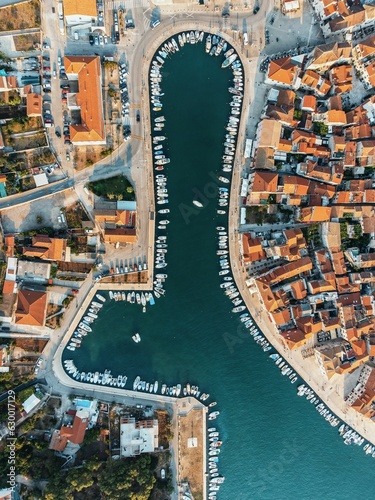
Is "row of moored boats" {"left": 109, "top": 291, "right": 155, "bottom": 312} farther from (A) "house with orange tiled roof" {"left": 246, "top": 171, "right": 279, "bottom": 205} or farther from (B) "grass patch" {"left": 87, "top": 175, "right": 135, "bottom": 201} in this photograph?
(A) "house with orange tiled roof" {"left": 246, "top": 171, "right": 279, "bottom": 205}

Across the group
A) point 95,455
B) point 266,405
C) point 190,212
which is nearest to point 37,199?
point 190,212

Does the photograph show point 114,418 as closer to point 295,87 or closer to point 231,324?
point 231,324

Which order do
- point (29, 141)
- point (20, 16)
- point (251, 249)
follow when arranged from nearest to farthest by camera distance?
point (20, 16), point (29, 141), point (251, 249)

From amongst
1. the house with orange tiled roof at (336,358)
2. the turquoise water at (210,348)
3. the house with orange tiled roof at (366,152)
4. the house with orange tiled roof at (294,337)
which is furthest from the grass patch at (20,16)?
the house with orange tiled roof at (336,358)

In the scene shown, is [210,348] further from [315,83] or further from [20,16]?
[20,16]

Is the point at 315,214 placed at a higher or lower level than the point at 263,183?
lower

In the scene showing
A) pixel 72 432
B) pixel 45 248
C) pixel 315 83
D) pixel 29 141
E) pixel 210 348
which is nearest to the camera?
pixel 45 248

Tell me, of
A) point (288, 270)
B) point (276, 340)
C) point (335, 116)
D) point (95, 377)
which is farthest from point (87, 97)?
point (276, 340)

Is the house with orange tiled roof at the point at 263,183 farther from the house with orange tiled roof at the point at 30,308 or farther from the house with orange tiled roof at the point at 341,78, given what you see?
the house with orange tiled roof at the point at 30,308
